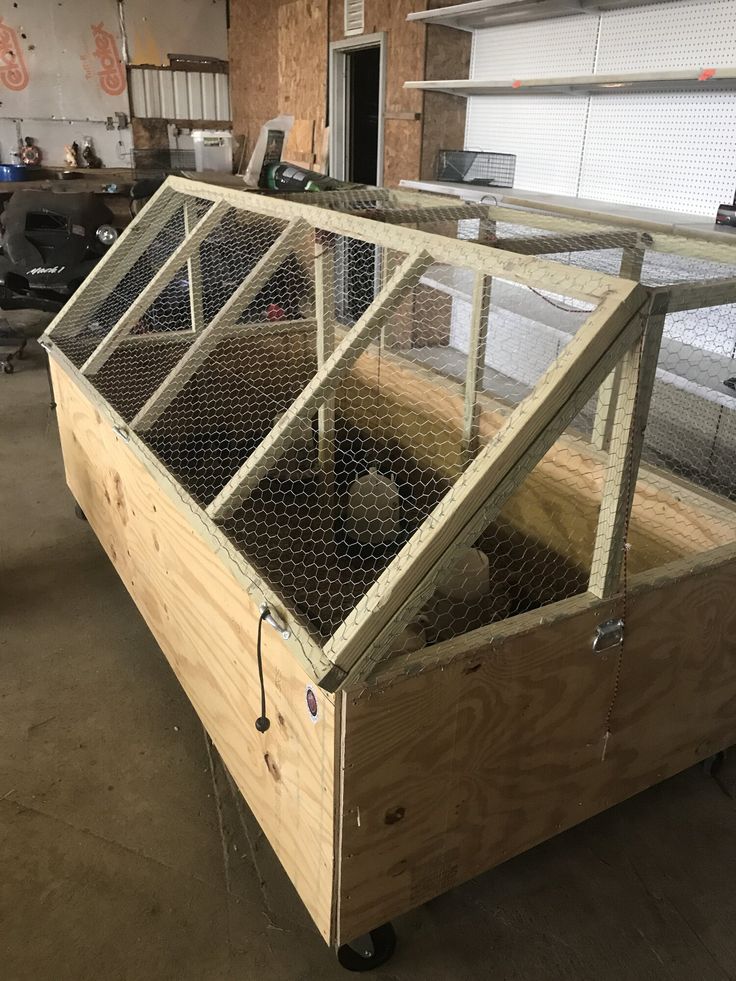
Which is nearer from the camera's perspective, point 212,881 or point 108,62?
point 212,881

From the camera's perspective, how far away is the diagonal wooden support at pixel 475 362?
187 centimetres

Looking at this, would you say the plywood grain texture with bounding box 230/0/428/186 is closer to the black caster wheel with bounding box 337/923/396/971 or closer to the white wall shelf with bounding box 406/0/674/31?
the white wall shelf with bounding box 406/0/674/31

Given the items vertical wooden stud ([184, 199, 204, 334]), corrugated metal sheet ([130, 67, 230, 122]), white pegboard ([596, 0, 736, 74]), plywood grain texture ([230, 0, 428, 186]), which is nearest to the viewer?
vertical wooden stud ([184, 199, 204, 334])

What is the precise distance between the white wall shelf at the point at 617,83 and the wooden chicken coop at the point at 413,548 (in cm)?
67

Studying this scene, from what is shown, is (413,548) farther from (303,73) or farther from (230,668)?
(303,73)

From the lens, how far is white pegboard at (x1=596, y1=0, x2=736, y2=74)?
9.43 feet

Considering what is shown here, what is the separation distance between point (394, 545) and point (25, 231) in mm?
3460

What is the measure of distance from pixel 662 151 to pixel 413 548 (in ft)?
10.1

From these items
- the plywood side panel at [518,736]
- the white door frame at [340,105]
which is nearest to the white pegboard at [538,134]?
the white door frame at [340,105]

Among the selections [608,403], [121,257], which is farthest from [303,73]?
[608,403]

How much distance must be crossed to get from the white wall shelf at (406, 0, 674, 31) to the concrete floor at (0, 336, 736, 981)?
10.8 ft

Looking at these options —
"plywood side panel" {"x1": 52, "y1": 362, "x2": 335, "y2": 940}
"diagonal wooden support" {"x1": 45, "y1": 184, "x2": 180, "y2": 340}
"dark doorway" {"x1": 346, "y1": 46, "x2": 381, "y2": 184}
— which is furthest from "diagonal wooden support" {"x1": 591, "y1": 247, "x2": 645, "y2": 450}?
"dark doorway" {"x1": 346, "y1": 46, "x2": 381, "y2": 184}

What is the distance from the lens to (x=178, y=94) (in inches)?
294

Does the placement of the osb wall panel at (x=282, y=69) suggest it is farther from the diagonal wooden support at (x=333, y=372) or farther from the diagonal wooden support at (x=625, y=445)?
the diagonal wooden support at (x=625, y=445)
